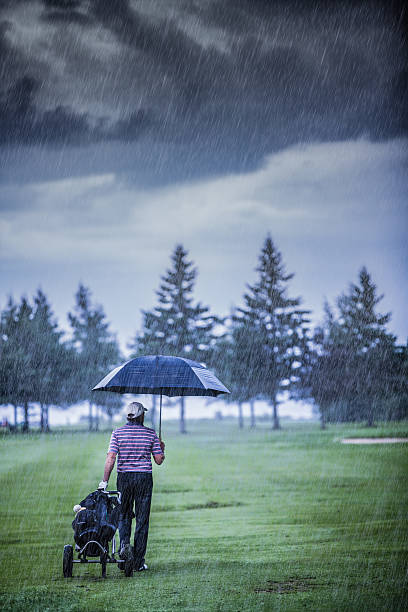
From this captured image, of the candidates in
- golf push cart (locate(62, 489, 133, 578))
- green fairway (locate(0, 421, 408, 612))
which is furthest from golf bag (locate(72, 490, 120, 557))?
green fairway (locate(0, 421, 408, 612))

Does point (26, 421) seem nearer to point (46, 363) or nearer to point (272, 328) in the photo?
point (46, 363)

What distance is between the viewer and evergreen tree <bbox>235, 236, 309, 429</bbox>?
2522 inches

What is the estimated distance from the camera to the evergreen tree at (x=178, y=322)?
67.3 meters

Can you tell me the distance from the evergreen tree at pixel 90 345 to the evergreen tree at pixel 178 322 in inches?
108

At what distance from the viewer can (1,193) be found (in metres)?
116

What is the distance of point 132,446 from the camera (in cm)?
793

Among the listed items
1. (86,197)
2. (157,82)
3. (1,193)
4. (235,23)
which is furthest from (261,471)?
(86,197)

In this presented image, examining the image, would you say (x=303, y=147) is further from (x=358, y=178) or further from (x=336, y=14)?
(x=336, y=14)

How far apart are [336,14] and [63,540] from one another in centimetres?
6653

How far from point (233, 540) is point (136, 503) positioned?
11.5ft

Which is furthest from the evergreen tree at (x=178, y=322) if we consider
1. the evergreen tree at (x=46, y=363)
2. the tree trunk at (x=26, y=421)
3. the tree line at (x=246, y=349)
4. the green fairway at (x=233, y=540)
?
the green fairway at (x=233, y=540)

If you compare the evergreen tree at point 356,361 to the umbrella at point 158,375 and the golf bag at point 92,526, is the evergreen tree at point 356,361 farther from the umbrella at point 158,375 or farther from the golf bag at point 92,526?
the golf bag at point 92,526

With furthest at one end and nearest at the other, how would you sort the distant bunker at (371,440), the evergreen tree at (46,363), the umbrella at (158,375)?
1. the evergreen tree at (46,363)
2. the distant bunker at (371,440)
3. the umbrella at (158,375)

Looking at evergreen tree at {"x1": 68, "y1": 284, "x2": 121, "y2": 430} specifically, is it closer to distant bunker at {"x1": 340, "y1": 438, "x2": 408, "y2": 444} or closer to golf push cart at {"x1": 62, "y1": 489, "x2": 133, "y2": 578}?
distant bunker at {"x1": 340, "y1": 438, "x2": 408, "y2": 444}
